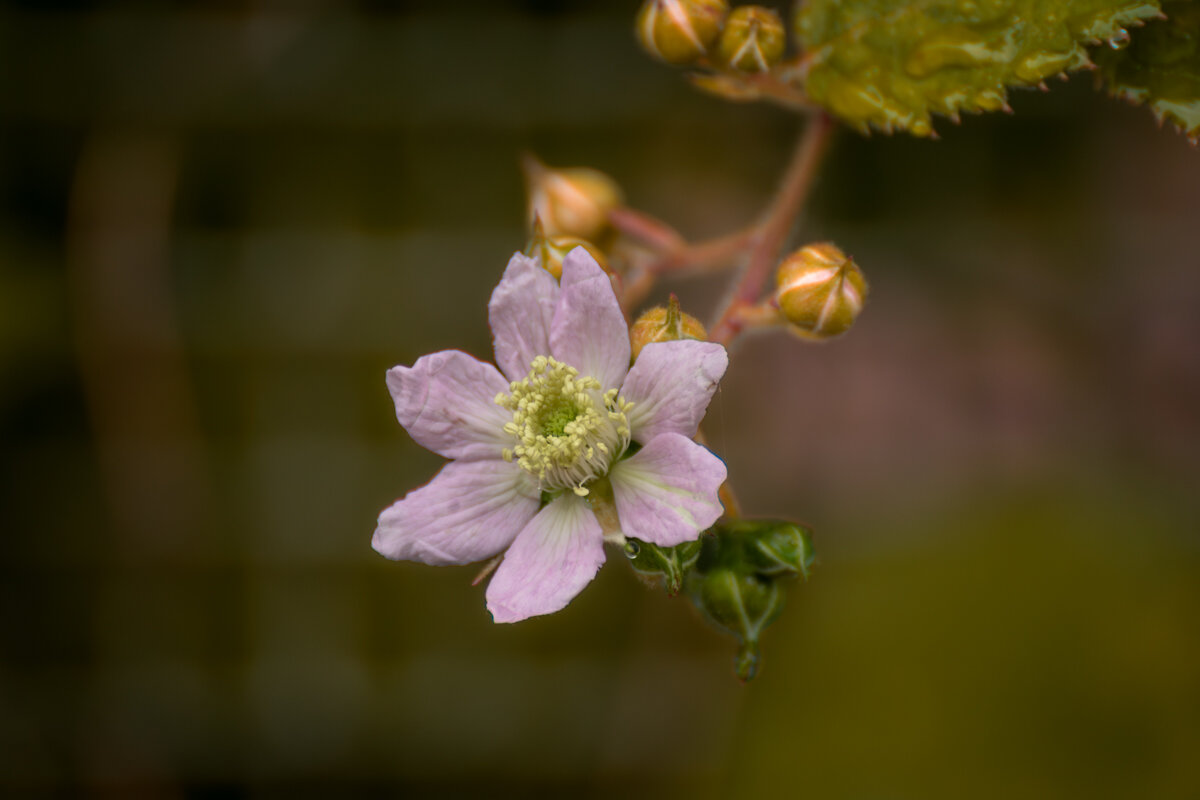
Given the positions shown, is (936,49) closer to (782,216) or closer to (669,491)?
(782,216)

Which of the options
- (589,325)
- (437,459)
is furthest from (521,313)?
(437,459)

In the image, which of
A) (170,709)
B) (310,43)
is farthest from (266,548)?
(310,43)

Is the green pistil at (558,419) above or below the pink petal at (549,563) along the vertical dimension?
above

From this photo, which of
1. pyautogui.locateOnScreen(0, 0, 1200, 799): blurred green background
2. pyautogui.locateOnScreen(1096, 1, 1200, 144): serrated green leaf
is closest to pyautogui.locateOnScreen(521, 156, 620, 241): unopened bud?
pyautogui.locateOnScreen(1096, 1, 1200, 144): serrated green leaf

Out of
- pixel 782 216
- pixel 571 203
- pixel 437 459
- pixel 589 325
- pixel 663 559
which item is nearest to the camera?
pixel 663 559

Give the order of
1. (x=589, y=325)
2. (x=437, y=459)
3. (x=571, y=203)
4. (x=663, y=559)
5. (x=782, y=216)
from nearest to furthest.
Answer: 1. (x=663, y=559)
2. (x=589, y=325)
3. (x=782, y=216)
4. (x=571, y=203)
5. (x=437, y=459)

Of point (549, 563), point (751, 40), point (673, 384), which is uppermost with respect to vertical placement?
point (751, 40)

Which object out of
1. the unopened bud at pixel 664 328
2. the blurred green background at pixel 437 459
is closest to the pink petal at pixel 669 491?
the unopened bud at pixel 664 328

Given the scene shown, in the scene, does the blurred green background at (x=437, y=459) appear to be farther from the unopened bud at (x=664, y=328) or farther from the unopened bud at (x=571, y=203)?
the unopened bud at (x=664, y=328)
